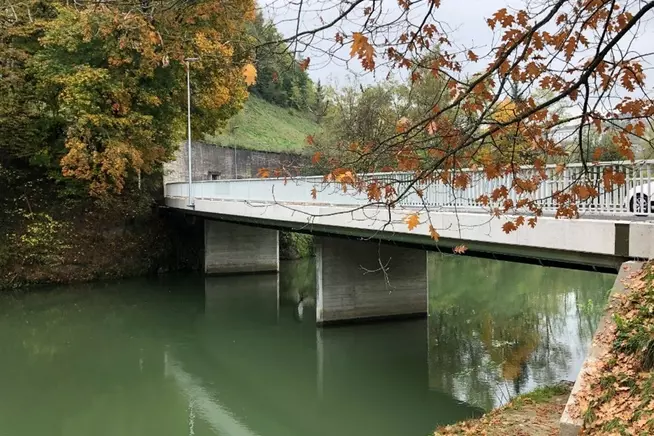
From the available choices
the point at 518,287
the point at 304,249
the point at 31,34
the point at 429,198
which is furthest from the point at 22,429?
the point at 304,249

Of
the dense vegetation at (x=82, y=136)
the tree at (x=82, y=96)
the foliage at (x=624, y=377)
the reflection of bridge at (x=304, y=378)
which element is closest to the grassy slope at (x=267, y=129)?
the dense vegetation at (x=82, y=136)

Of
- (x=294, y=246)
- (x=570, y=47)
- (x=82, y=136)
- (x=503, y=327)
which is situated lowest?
(x=503, y=327)

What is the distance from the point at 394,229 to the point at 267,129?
1584 inches

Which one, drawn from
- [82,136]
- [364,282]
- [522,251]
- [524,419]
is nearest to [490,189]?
[522,251]

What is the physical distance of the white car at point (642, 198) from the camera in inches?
290

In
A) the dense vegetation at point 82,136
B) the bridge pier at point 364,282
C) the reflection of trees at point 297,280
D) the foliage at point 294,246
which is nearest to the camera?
the bridge pier at point 364,282

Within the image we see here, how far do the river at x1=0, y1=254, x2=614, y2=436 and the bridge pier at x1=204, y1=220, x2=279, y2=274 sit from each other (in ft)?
11.6

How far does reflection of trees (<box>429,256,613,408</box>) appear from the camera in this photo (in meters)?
11.6

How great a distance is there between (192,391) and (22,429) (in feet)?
9.92

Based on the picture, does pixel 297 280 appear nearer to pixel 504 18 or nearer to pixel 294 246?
pixel 294 246

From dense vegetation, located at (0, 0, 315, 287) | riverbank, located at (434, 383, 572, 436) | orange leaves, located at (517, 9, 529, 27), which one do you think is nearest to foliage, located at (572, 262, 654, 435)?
riverbank, located at (434, 383, 572, 436)

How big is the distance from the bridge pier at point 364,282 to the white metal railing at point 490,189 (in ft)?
7.27

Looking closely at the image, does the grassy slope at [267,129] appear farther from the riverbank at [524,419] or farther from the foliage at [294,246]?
the riverbank at [524,419]

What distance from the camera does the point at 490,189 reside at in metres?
9.67
